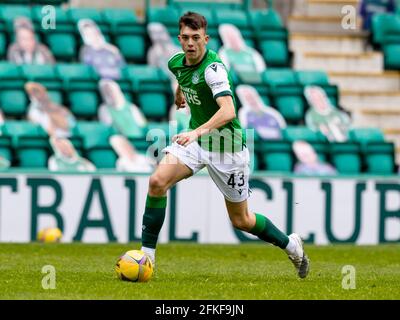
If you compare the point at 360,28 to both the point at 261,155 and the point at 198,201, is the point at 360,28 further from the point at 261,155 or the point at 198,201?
the point at 198,201

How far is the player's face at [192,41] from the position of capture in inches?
364

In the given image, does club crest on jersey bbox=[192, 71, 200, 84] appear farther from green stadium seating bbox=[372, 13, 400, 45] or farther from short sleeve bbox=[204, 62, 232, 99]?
green stadium seating bbox=[372, 13, 400, 45]

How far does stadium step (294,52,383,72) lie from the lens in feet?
64.1

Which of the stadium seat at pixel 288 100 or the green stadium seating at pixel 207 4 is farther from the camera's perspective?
the green stadium seating at pixel 207 4

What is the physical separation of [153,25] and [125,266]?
9666mm

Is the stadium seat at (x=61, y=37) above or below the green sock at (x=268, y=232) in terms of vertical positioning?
above

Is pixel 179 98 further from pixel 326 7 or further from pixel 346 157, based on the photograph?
pixel 326 7

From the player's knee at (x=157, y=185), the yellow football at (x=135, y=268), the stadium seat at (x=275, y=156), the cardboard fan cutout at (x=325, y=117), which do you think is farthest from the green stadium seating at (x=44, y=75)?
the yellow football at (x=135, y=268)

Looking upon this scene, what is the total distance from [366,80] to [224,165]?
34.2ft

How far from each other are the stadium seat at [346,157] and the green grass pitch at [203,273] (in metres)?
2.94

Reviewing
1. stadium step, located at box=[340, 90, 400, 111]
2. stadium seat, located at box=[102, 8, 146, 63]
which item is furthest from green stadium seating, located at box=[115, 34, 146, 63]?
stadium step, located at box=[340, 90, 400, 111]

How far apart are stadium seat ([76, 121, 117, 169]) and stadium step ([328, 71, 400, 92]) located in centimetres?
456

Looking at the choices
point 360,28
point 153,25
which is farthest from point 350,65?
point 153,25

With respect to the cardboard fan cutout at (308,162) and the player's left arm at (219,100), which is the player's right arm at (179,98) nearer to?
the player's left arm at (219,100)
